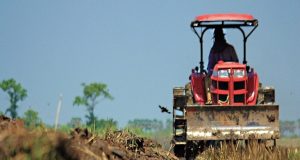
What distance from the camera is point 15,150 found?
827 centimetres

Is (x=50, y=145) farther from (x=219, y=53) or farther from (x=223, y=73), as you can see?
(x=219, y=53)

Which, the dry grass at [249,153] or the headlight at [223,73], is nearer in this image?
the dry grass at [249,153]

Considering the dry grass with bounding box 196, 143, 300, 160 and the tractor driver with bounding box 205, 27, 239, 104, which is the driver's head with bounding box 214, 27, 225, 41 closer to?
the tractor driver with bounding box 205, 27, 239, 104

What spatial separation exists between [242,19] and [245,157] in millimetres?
5352

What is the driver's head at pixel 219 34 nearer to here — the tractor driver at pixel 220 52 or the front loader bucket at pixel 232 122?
the tractor driver at pixel 220 52

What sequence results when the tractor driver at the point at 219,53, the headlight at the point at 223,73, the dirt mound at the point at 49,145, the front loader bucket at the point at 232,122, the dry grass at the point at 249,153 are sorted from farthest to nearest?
the tractor driver at the point at 219,53 → the headlight at the point at 223,73 → the front loader bucket at the point at 232,122 → the dry grass at the point at 249,153 → the dirt mound at the point at 49,145

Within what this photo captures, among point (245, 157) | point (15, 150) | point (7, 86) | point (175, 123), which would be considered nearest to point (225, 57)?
point (175, 123)

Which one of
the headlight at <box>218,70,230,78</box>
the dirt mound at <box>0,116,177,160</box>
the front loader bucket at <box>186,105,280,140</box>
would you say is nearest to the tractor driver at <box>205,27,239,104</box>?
the headlight at <box>218,70,230,78</box>

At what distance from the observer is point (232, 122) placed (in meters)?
17.7

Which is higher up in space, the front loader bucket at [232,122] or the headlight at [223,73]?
the headlight at [223,73]

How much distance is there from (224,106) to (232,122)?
1.35 feet

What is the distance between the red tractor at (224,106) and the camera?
17.6 meters

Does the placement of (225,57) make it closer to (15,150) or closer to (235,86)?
(235,86)

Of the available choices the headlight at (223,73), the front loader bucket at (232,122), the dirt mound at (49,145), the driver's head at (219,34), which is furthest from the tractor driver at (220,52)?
the dirt mound at (49,145)
